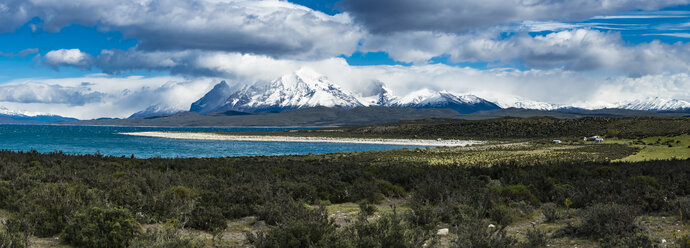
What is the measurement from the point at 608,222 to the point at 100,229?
9548 mm

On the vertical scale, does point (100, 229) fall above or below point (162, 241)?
below

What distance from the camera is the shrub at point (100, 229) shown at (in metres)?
8.28

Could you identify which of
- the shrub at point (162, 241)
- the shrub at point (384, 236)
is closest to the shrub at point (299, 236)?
the shrub at point (384, 236)

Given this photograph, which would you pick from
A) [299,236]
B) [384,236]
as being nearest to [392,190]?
[299,236]

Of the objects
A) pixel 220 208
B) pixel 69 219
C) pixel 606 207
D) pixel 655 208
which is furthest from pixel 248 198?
pixel 655 208

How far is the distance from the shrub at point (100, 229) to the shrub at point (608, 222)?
28.6 ft

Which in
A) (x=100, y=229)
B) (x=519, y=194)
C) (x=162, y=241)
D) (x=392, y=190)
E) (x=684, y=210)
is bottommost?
(x=392, y=190)

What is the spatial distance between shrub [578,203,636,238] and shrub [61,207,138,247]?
8709mm

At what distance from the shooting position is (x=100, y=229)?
854 cm

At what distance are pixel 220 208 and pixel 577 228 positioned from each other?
322 inches

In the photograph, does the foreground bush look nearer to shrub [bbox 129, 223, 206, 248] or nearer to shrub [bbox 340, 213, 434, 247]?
shrub [bbox 340, 213, 434, 247]

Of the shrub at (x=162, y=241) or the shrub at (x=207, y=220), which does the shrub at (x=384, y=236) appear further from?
the shrub at (x=207, y=220)

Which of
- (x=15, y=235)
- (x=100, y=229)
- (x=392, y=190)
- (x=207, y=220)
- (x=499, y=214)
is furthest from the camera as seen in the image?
(x=392, y=190)

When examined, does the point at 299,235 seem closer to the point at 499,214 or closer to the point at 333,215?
the point at 333,215
